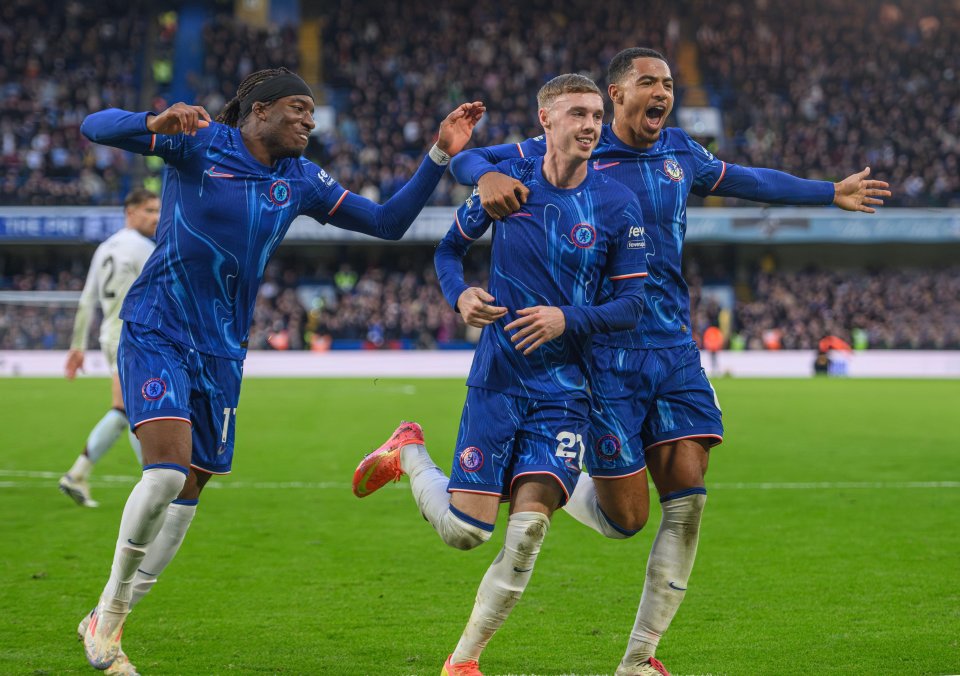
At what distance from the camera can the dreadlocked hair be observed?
547 centimetres

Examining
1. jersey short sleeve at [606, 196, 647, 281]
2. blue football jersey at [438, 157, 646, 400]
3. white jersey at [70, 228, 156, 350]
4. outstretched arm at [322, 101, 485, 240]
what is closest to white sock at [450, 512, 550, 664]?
blue football jersey at [438, 157, 646, 400]

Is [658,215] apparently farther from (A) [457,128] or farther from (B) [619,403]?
(A) [457,128]

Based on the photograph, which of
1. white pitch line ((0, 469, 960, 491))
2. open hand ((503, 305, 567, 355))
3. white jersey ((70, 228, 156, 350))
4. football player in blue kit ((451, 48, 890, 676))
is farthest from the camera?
white pitch line ((0, 469, 960, 491))

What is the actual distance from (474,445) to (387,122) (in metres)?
37.2

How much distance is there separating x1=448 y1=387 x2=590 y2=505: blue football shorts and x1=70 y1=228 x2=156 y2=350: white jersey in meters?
5.79

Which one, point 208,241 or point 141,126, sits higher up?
point 141,126

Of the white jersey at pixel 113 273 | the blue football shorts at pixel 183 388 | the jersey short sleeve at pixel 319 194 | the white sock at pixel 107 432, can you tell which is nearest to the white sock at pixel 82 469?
the white sock at pixel 107 432

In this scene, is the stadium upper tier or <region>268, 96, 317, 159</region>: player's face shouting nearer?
<region>268, 96, 317, 159</region>: player's face shouting

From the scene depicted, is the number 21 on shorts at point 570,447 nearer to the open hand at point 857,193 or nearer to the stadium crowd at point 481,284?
the open hand at point 857,193

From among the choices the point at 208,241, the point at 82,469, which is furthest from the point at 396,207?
the point at 82,469

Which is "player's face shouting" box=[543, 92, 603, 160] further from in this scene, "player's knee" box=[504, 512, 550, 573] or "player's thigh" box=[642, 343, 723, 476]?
"player's knee" box=[504, 512, 550, 573]

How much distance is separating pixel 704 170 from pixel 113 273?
19.5 ft

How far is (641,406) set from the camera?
5055mm

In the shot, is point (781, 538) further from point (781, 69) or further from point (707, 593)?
point (781, 69)
